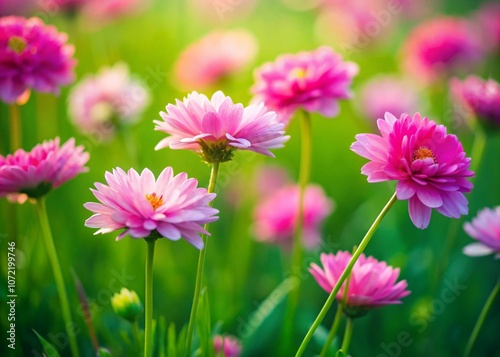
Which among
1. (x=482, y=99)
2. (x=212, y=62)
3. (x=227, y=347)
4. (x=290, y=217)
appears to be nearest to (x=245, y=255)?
(x=290, y=217)

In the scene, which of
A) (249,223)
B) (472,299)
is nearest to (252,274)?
(249,223)

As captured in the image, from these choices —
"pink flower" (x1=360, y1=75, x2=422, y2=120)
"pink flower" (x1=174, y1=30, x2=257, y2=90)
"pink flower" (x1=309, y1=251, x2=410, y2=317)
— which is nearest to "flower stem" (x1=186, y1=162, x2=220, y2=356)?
"pink flower" (x1=309, y1=251, x2=410, y2=317)

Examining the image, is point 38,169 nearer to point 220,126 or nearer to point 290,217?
point 220,126

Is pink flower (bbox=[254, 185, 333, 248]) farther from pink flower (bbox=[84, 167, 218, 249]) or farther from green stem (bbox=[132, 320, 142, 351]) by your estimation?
pink flower (bbox=[84, 167, 218, 249])

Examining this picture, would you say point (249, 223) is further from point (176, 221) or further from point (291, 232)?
point (176, 221)

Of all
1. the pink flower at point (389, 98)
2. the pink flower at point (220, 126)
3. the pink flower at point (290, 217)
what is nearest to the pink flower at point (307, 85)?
the pink flower at point (220, 126)

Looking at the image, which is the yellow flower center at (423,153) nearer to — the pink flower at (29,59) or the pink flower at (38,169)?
the pink flower at (38,169)
